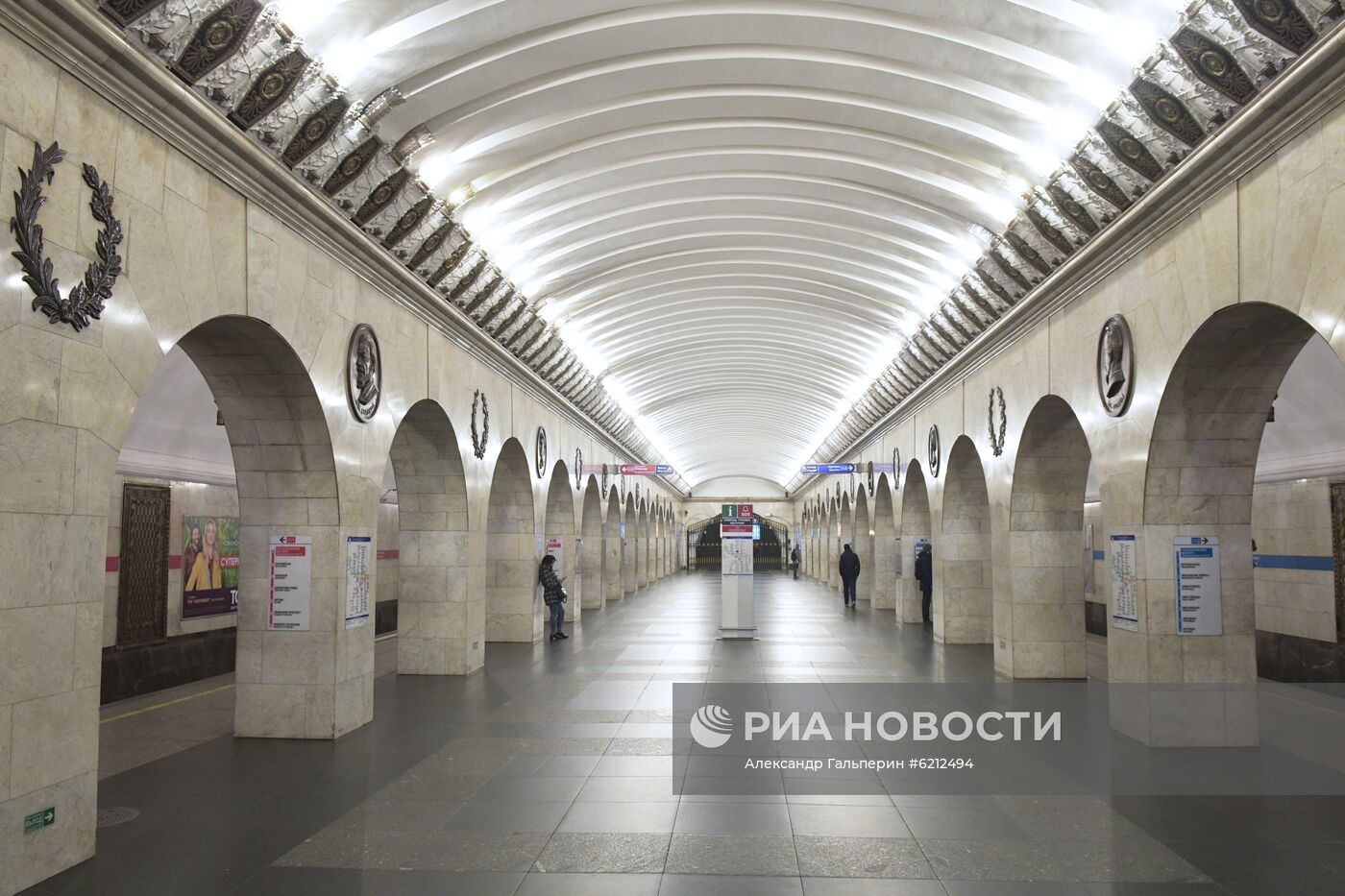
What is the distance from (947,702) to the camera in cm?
956

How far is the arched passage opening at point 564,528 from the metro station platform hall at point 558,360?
140 inches

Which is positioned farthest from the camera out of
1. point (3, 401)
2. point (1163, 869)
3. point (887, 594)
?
point (887, 594)

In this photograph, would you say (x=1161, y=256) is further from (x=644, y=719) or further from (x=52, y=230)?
(x=52, y=230)

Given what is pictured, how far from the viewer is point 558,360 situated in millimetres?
15000

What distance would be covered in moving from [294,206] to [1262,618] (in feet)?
40.4

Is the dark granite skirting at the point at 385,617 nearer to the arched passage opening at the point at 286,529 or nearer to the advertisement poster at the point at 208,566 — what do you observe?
the advertisement poster at the point at 208,566

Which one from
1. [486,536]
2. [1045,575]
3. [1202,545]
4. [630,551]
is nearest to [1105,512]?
[1202,545]

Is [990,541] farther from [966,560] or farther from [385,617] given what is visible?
[385,617]

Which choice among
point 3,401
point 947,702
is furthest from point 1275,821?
point 3,401

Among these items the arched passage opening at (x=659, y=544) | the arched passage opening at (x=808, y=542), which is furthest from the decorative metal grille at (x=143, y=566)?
the arched passage opening at (x=808, y=542)

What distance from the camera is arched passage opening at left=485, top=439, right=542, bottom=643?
1499cm

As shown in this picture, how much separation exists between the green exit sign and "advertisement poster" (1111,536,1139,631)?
757 cm

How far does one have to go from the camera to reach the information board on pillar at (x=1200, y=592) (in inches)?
301

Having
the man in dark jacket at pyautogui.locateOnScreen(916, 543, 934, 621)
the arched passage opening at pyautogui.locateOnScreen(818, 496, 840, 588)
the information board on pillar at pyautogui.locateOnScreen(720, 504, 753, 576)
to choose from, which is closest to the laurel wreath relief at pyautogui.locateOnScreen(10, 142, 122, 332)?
the information board on pillar at pyautogui.locateOnScreen(720, 504, 753, 576)
